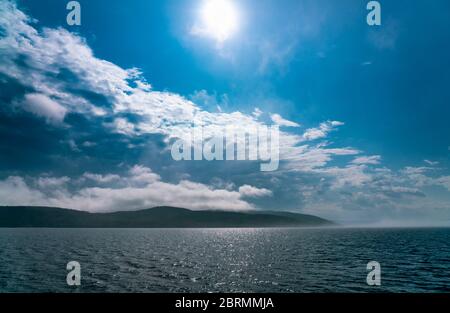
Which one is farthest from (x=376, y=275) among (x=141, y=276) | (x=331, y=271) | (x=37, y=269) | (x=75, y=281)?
(x=37, y=269)

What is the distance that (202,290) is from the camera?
40.9 metres

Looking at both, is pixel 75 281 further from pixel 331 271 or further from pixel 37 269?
pixel 331 271

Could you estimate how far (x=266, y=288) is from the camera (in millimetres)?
41500

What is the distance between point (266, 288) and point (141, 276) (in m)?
21.0

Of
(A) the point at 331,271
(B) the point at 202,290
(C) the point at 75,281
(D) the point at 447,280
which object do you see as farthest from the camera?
(A) the point at 331,271
